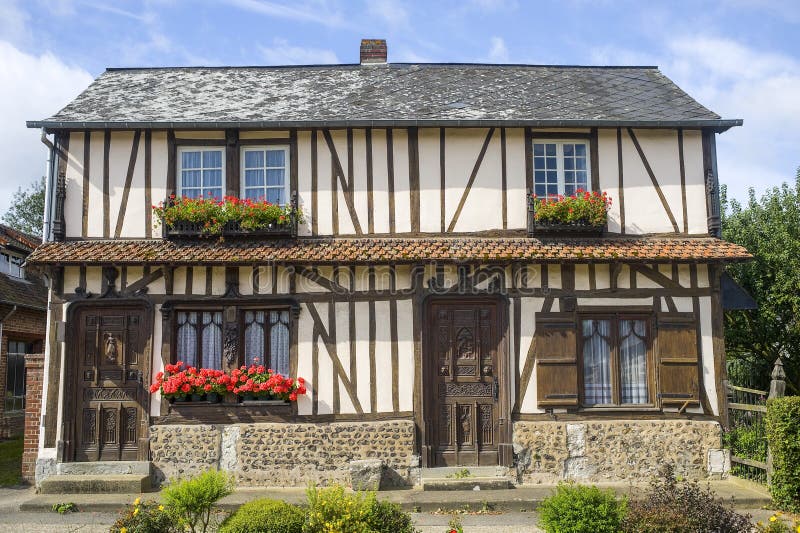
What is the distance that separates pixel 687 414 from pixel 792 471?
76.9 inches

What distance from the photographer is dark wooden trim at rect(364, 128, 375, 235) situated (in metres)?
11.1

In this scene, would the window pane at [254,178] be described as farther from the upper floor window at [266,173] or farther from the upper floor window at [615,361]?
the upper floor window at [615,361]

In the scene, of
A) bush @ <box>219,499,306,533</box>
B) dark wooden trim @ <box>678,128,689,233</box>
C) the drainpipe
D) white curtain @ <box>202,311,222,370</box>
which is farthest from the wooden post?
the drainpipe

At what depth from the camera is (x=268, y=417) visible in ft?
34.9

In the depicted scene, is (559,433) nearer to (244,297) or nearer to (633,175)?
(633,175)

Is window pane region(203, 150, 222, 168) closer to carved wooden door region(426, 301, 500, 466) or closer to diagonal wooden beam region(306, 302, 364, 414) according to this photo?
diagonal wooden beam region(306, 302, 364, 414)

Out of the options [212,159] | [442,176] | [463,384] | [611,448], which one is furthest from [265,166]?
[611,448]

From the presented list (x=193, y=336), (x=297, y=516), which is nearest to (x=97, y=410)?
(x=193, y=336)

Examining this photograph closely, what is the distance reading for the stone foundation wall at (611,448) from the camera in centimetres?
1052

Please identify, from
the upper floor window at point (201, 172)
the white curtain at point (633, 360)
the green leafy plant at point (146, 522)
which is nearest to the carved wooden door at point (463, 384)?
the white curtain at point (633, 360)

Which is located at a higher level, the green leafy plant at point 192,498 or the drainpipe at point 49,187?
the drainpipe at point 49,187

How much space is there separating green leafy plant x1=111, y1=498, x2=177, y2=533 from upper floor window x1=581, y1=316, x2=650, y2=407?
6592 millimetres

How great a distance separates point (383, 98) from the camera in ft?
39.7

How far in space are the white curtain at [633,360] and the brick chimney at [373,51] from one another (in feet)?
23.3
